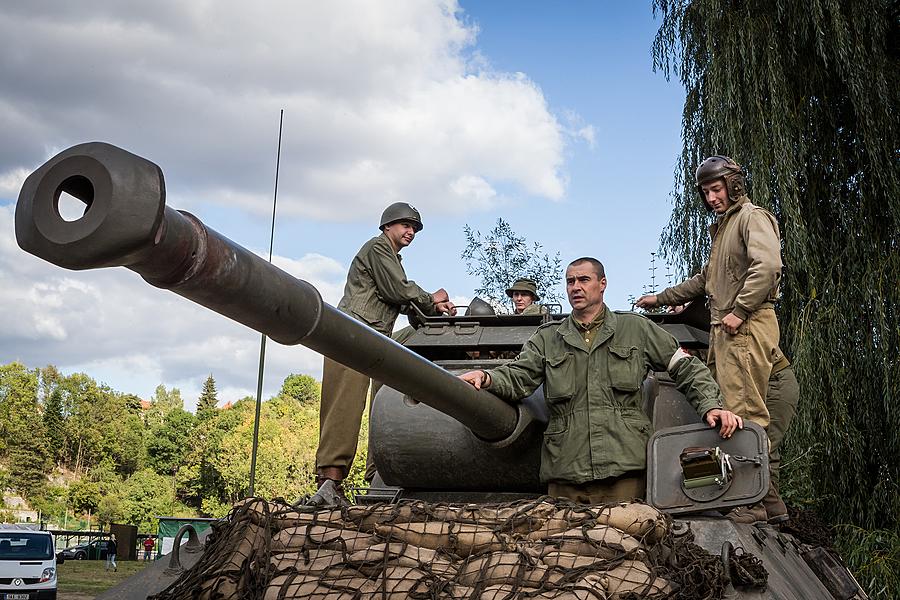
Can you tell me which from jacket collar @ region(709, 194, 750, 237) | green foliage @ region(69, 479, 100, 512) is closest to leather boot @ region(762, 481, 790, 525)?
jacket collar @ region(709, 194, 750, 237)

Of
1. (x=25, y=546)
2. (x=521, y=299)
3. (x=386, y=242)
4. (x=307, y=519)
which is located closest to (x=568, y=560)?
(x=307, y=519)

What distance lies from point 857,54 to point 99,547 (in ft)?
163

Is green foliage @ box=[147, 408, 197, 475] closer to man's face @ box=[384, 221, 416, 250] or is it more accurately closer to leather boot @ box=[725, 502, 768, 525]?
man's face @ box=[384, 221, 416, 250]

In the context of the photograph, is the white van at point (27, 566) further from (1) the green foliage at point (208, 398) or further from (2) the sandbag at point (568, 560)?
(1) the green foliage at point (208, 398)

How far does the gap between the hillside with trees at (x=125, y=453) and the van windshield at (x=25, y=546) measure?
29.6 metres

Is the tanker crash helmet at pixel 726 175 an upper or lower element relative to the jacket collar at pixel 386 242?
upper

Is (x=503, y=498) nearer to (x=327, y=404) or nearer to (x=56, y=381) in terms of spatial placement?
(x=327, y=404)

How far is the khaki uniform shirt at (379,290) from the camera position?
291 inches

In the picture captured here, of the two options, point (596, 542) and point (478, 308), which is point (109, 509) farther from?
point (596, 542)

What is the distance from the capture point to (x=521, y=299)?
11.6 meters

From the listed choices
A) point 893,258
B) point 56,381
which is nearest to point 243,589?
point 893,258

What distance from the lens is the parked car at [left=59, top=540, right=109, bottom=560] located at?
51.8 metres

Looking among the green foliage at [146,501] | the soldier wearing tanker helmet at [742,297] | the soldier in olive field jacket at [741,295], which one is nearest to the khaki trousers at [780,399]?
the soldier wearing tanker helmet at [742,297]

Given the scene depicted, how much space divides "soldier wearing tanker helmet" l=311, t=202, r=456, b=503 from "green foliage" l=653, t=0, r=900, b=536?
16.2 feet
